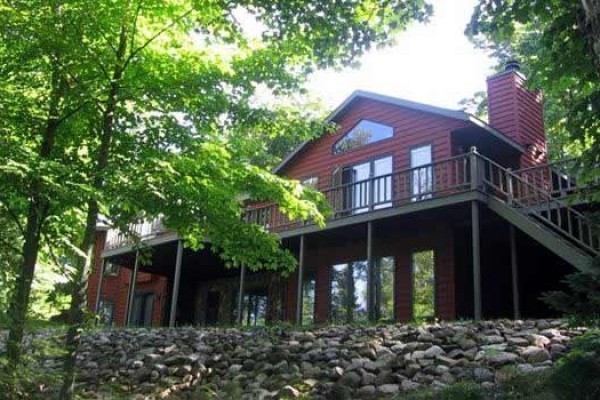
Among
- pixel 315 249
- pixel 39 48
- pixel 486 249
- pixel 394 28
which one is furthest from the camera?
pixel 315 249

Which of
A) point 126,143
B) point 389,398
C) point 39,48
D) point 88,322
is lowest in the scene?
point 389,398

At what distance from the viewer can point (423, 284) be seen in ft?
48.2

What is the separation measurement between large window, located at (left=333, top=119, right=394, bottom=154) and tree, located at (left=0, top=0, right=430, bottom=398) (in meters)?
8.40

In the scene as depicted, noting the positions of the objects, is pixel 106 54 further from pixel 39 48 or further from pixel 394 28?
pixel 394 28

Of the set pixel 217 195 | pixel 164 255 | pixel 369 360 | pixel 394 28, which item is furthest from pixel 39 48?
pixel 164 255

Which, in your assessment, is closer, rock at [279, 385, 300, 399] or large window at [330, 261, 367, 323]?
rock at [279, 385, 300, 399]

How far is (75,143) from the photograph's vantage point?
8.47m

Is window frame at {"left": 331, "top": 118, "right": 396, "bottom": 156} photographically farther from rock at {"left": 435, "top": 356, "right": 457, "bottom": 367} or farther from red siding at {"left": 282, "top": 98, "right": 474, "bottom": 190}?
rock at {"left": 435, "top": 356, "right": 457, "bottom": 367}

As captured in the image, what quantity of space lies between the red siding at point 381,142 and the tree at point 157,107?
7446 mm

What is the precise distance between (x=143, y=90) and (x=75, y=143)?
148 cm

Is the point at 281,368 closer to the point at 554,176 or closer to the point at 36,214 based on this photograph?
the point at 36,214

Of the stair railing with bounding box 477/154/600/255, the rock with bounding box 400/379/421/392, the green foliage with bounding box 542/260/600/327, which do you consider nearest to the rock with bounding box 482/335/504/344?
the rock with bounding box 400/379/421/392

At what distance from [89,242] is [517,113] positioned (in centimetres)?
1209

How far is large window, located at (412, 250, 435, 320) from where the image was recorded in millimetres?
14422
